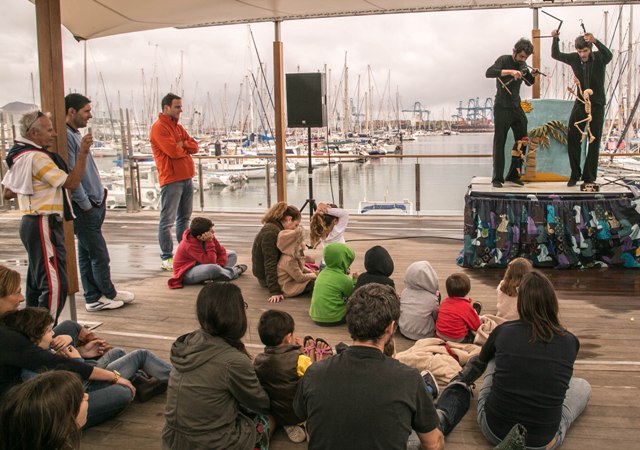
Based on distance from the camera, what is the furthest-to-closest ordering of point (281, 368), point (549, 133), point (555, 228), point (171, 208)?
point (549, 133) → point (171, 208) → point (555, 228) → point (281, 368)

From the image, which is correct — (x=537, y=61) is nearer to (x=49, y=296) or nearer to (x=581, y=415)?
(x=581, y=415)

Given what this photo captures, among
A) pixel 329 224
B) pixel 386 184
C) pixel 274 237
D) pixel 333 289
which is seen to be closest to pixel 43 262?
pixel 274 237

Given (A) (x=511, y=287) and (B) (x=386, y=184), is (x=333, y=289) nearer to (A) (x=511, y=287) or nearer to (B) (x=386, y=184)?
(A) (x=511, y=287)

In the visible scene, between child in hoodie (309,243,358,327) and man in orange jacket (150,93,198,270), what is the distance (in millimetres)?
2091

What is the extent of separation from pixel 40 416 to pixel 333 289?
2530 mm

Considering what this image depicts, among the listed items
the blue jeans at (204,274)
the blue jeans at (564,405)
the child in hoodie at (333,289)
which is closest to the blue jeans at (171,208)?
the blue jeans at (204,274)

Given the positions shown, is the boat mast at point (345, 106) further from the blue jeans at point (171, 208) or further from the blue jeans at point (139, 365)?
the blue jeans at point (139, 365)

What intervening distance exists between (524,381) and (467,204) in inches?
131

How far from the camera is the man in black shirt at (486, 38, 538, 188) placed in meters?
5.86

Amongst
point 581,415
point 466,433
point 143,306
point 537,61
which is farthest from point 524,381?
point 537,61

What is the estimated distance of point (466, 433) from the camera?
2.55 m

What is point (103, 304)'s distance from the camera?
436 centimetres

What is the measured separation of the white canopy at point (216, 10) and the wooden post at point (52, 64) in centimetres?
131

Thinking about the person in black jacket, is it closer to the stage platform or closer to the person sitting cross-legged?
the stage platform
